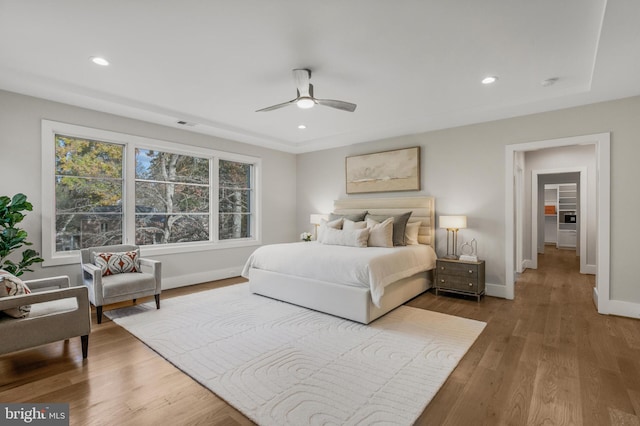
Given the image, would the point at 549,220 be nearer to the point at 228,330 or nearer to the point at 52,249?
the point at 228,330

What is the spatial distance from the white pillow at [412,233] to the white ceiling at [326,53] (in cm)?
171

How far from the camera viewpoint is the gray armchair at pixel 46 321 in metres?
2.22

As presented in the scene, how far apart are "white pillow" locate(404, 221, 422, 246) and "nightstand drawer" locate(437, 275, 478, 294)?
65cm

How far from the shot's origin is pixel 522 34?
2465 millimetres

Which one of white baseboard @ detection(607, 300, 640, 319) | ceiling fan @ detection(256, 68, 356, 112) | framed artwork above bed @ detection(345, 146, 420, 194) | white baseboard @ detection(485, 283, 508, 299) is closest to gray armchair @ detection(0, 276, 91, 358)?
ceiling fan @ detection(256, 68, 356, 112)

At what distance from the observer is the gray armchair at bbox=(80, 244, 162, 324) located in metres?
3.36

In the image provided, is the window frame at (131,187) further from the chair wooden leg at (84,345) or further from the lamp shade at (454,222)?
the lamp shade at (454,222)

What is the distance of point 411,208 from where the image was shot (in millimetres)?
5184

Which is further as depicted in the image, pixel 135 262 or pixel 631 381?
pixel 135 262

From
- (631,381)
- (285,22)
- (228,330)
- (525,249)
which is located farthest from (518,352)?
(525,249)

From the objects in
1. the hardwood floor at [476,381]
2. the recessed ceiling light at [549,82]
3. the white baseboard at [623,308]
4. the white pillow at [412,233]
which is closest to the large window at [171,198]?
the hardwood floor at [476,381]

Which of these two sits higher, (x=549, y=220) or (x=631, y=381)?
(x=549, y=220)

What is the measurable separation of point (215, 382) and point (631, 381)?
3007 millimetres

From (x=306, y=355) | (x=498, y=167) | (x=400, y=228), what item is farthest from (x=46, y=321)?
(x=498, y=167)
